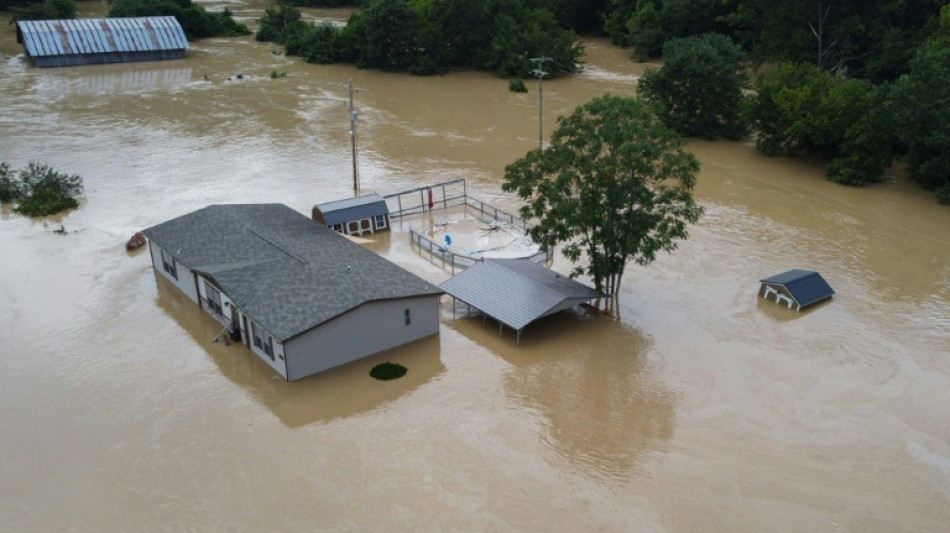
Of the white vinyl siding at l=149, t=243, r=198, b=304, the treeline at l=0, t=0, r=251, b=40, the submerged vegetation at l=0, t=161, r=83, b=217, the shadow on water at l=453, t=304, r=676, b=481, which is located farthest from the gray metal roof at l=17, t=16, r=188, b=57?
the shadow on water at l=453, t=304, r=676, b=481

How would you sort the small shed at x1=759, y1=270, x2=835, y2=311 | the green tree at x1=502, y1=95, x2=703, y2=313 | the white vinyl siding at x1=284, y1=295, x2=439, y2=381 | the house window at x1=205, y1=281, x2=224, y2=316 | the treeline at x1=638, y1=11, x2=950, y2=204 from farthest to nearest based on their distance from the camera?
the treeline at x1=638, y1=11, x2=950, y2=204
the small shed at x1=759, y1=270, x2=835, y2=311
the house window at x1=205, y1=281, x2=224, y2=316
the green tree at x1=502, y1=95, x2=703, y2=313
the white vinyl siding at x1=284, y1=295, x2=439, y2=381

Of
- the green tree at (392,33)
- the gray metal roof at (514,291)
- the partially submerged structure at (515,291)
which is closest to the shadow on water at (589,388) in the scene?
→ the partially submerged structure at (515,291)

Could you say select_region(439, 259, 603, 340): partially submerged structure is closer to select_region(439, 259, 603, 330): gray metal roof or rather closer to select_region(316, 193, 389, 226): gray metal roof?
select_region(439, 259, 603, 330): gray metal roof

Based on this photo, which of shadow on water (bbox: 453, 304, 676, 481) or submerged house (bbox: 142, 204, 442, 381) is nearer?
shadow on water (bbox: 453, 304, 676, 481)

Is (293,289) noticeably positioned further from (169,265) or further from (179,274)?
(169,265)

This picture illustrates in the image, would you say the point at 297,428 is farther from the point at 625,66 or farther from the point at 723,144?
the point at 625,66
